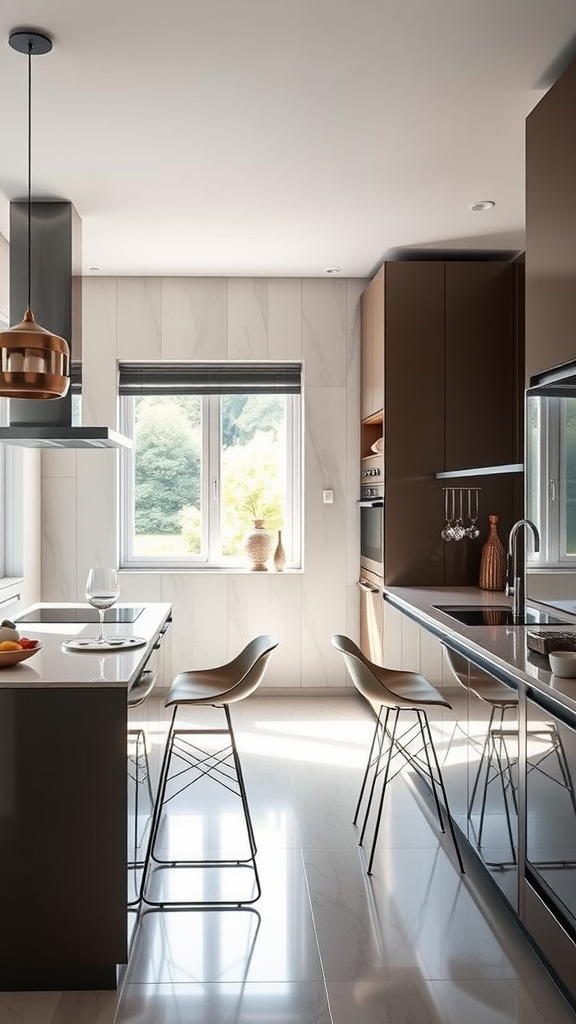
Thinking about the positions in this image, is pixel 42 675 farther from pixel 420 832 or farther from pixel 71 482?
pixel 71 482

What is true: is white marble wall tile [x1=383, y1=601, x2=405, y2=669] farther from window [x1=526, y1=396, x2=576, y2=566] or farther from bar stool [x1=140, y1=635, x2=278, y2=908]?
window [x1=526, y1=396, x2=576, y2=566]

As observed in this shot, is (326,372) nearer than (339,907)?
No

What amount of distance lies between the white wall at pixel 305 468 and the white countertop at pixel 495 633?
1.24 meters

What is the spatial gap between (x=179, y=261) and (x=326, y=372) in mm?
1214

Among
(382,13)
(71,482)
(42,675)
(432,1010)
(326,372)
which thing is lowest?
(432,1010)

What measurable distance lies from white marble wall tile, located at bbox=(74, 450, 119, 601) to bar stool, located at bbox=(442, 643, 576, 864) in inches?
Result: 131

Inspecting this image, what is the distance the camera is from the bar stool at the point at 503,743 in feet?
7.43

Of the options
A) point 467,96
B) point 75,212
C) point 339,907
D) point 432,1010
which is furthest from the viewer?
point 75,212

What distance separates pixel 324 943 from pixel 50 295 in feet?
9.77

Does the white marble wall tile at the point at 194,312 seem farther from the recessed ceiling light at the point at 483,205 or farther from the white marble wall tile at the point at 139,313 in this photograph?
the recessed ceiling light at the point at 483,205

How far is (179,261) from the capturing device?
5391 mm

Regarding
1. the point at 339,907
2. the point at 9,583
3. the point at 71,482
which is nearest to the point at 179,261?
the point at 71,482

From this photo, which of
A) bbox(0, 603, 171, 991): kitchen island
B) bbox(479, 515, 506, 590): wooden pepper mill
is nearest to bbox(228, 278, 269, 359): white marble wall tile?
bbox(479, 515, 506, 590): wooden pepper mill

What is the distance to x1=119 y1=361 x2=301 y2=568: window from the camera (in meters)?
5.98
